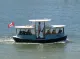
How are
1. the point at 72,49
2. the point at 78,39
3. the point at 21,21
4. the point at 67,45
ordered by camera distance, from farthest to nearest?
the point at 21,21 → the point at 78,39 → the point at 67,45 → the point at 72,49

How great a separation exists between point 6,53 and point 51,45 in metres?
7.37

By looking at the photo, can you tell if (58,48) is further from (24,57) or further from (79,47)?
(24,57)

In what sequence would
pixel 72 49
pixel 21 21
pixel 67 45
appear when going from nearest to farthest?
pixel 72 49 < pixel 67 45 < pixel 21 21

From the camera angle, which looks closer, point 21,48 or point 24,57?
point 24,57

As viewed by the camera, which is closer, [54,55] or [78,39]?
[54,55]

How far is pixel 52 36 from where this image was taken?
4875 cm

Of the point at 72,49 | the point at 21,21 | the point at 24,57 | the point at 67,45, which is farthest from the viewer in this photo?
the point at 21,21

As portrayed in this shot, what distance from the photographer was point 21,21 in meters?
72.8

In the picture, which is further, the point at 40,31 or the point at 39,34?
the point at 40,31

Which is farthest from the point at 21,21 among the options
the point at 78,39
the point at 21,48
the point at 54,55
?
the point at 54,55

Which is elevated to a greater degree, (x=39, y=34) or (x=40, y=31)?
(x=40, y=31)

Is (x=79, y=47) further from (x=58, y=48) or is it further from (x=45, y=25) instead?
(x=45, y=25)

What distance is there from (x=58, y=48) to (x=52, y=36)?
386 centimetres

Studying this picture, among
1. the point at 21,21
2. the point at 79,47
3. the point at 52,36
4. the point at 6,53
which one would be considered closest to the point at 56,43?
the point at 52,36
